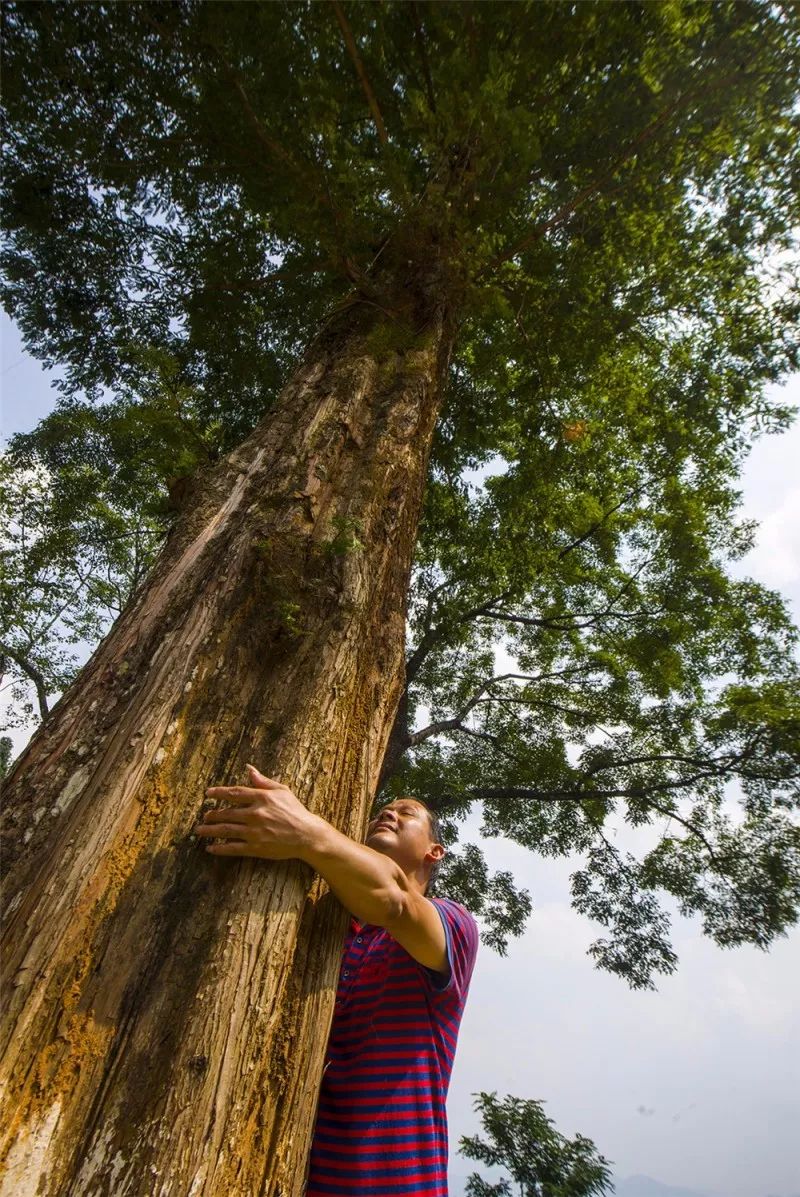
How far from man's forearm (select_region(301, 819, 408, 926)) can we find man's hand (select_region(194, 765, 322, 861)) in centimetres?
3

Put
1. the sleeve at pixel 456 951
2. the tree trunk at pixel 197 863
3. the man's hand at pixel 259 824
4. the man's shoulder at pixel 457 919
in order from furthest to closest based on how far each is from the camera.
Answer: the man's shoulder at pixel 457 919, the sleeve at pixel 456 951, the man's hand at pixel 259 824, the tree trunk at pixel 197 863

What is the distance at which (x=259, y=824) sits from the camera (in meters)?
1.62

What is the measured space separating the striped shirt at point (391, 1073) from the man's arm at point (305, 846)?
303mm

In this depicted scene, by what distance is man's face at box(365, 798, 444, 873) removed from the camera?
2.35 metres

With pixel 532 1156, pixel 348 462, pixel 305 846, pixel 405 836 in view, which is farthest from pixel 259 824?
pixel 532 1156

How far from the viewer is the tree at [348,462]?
1.50m

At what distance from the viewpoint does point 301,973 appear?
1.65 meters

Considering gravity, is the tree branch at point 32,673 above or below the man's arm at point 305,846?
above

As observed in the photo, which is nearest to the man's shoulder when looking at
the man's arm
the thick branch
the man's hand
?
the man's arm

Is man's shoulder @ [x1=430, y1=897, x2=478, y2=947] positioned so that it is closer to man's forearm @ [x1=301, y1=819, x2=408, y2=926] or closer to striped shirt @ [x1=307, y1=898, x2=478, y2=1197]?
striped shirt @ [x1=307, y1=898, x2=478, y2=1197]

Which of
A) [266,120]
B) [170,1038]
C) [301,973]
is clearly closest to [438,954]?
[301,973]

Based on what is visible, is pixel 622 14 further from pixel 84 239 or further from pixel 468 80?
pixel 84 239

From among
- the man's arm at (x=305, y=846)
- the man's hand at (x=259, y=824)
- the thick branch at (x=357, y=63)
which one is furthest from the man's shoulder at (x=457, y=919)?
the thick branch at (x=357, y=63)

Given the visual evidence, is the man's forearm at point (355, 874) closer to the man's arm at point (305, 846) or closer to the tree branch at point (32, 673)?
the man's arm at point (305, 846)
